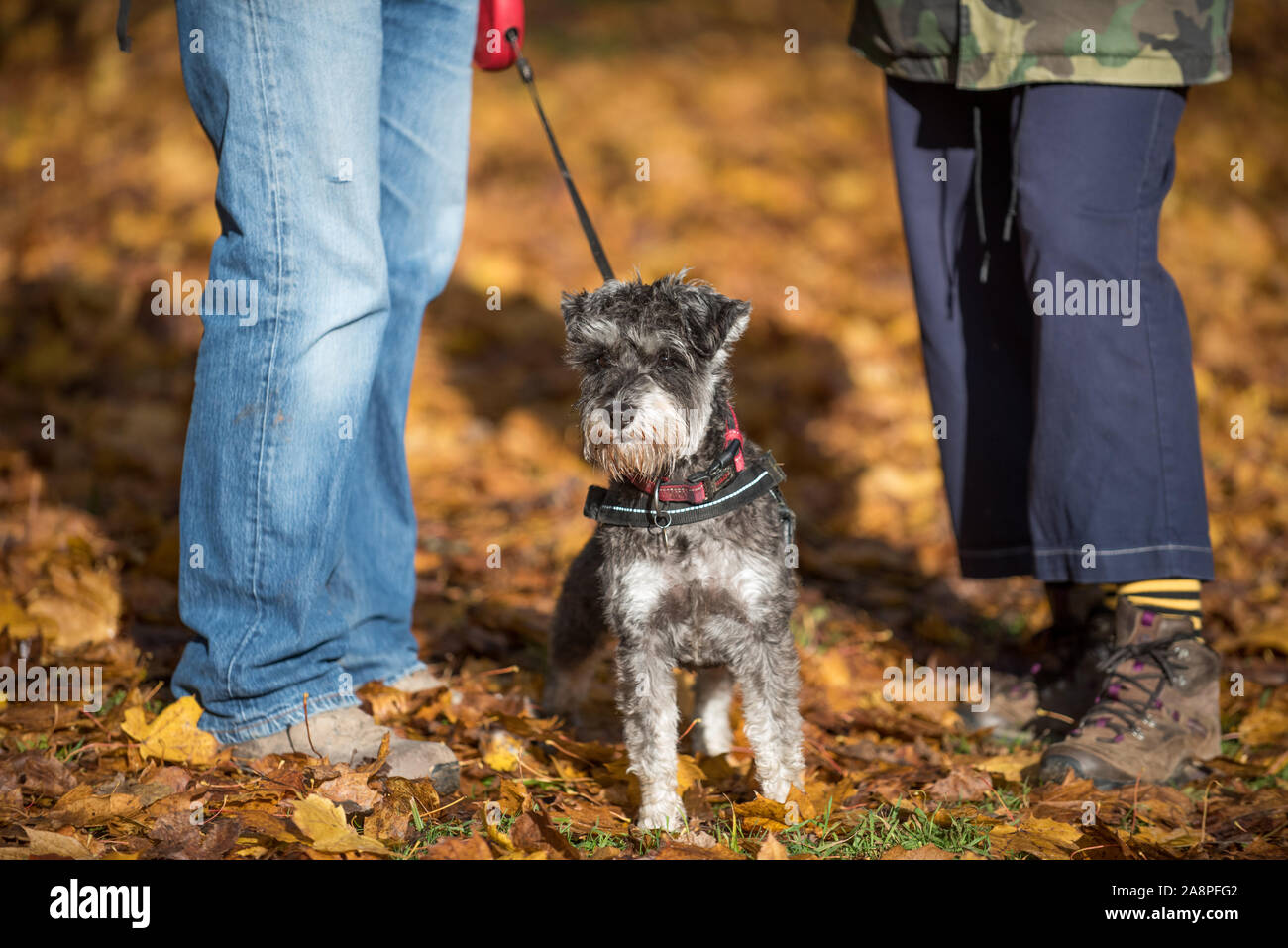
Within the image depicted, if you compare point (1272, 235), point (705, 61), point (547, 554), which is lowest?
point (547, 554)

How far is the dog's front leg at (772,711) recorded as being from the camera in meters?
3.14

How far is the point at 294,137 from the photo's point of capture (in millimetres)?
3086

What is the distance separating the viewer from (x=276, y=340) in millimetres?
3135

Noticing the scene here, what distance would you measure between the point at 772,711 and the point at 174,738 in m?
1.81

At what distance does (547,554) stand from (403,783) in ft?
9.26

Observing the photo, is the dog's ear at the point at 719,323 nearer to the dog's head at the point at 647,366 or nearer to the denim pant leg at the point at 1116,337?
the dog's head at the point at 647,366

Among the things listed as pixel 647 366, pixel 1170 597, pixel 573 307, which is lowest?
pixel 1170 597

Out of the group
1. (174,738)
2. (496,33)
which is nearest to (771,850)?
(174,738)

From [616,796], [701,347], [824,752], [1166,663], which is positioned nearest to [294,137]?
[701,347]

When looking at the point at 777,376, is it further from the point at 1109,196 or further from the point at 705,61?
the point at 705,61

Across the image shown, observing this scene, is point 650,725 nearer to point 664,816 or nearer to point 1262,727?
point 664,816

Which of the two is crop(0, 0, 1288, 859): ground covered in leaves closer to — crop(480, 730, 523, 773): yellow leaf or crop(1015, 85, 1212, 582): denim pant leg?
crop(480, 730, 523, 773): yellow leaf

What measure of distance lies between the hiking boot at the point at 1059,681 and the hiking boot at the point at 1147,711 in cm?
29
